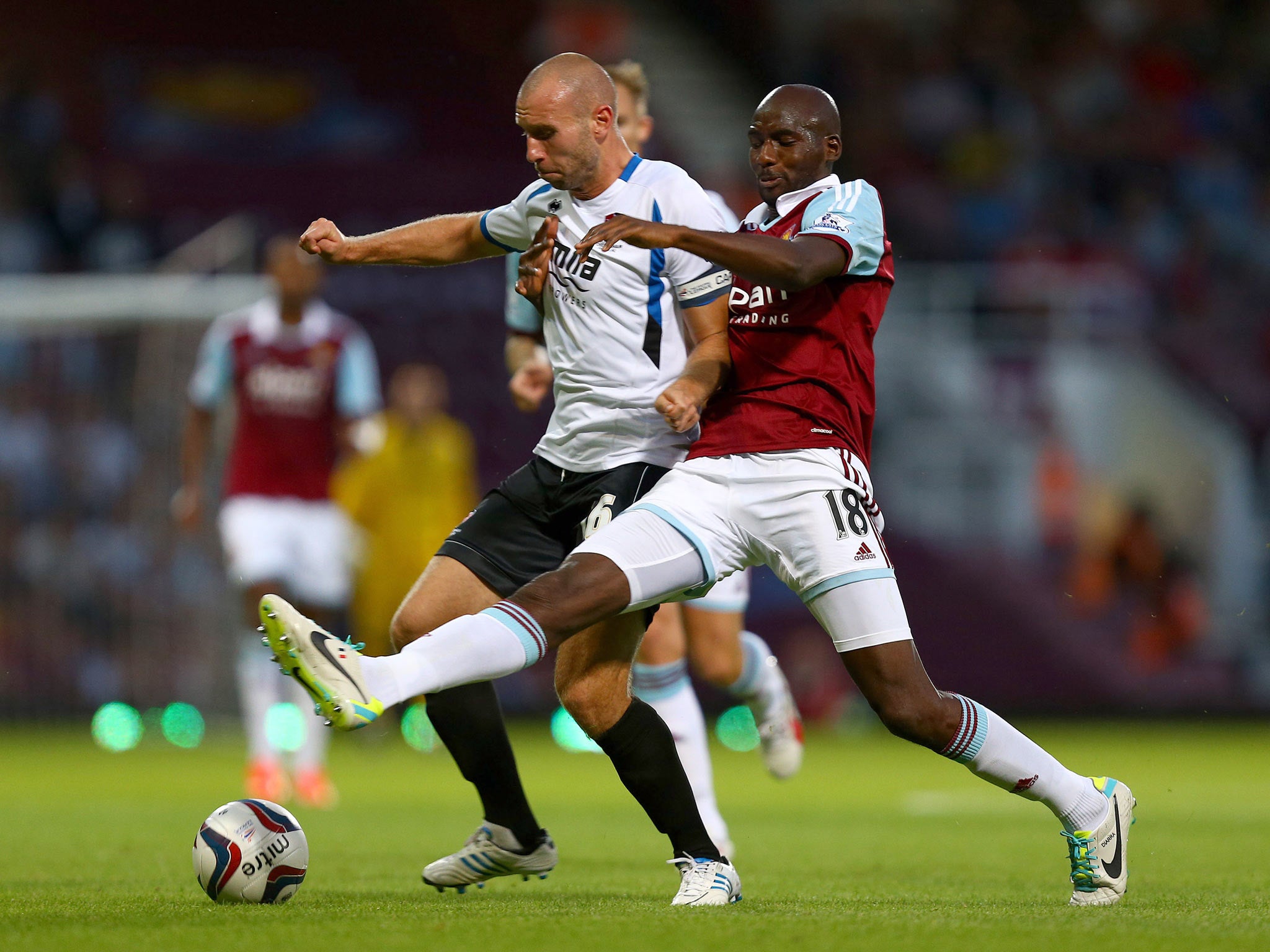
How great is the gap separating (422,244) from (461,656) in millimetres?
1600

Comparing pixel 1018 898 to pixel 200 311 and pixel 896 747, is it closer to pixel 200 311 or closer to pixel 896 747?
pixel 896 747

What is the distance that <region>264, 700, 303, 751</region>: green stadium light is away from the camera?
938 cm

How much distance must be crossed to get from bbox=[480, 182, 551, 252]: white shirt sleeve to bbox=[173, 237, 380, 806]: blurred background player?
4019mm

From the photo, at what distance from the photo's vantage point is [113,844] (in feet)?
22.8

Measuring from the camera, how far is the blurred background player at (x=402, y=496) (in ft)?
43.8

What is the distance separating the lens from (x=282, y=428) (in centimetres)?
958

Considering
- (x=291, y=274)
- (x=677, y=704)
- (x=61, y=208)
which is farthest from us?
(x=61, y=208)

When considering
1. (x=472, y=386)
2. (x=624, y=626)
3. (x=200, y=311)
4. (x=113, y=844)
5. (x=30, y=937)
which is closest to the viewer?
(x=30, y=937)

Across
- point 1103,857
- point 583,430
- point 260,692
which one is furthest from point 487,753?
point 260,692

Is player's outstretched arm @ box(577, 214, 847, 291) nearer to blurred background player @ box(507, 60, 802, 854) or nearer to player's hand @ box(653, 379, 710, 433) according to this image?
player's hand @ box(653, 379, 710, 433)

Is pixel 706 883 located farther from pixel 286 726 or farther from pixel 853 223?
pixel 286 726

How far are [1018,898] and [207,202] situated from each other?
13.6 metres

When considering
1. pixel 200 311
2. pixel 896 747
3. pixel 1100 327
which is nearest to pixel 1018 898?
pixel 896 747

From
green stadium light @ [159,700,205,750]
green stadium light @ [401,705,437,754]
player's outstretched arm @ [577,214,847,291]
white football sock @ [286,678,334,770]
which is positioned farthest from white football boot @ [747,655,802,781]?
green stadium light @ [159,700,205,750]
